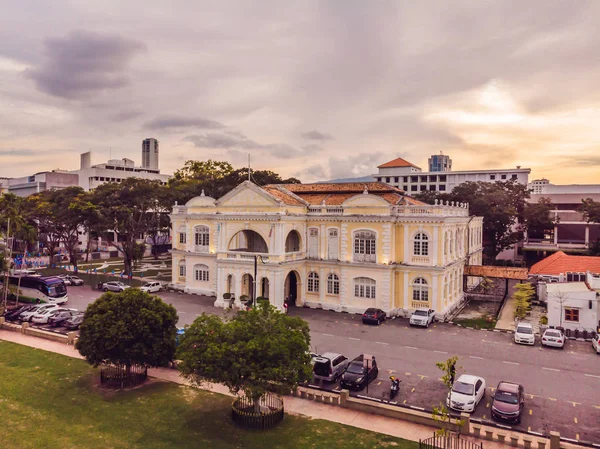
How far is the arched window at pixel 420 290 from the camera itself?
39.2 m

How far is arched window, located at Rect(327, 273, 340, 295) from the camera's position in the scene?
42312 millimetres

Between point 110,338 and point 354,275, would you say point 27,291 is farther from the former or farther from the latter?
point 354,275

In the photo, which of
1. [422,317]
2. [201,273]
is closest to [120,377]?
[422,317]

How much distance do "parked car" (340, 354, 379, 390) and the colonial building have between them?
15.0 m

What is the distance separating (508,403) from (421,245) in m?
19.8

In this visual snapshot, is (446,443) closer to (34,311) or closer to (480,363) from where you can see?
(480,363)

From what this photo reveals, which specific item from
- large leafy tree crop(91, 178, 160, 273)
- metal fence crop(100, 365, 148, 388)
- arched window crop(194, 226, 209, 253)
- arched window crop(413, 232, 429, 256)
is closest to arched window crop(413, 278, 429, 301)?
arched window crop(413, 232, 429, 256)

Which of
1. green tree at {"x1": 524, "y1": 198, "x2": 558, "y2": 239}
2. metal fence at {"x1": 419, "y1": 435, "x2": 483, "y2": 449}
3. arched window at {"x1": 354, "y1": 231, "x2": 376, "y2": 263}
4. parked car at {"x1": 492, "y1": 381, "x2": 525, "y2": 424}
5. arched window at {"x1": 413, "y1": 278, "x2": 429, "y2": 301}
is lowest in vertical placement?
metal fence at {"x1": 419, "y1": 435, "x2": 483, "y2": 449}

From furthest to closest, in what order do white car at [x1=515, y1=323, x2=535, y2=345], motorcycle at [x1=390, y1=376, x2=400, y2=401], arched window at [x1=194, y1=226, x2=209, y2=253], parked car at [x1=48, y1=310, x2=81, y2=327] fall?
arched window at [x1=194, y1=226, x2=209, y2=253] → parked car at [x1=48, y1=310, x2=81, y2=327] → white car at [x1=515, y1=323, x2=535, y2=345] → motorcycle at [x1=390, y1=376, x2=400, y2=401]

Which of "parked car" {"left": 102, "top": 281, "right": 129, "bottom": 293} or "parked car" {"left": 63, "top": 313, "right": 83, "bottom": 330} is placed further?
"parked car" {"left": 102, "top": 281, "right": 129, "bottom": 293}

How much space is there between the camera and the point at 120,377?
2438cm

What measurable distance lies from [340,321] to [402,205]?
36.9 ft

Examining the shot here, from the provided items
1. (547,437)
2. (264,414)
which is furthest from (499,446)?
(264,414)

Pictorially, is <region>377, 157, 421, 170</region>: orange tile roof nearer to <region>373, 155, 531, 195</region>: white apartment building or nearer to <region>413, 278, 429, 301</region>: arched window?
<region>373, 155, 531, 195</region>: white apartment building
